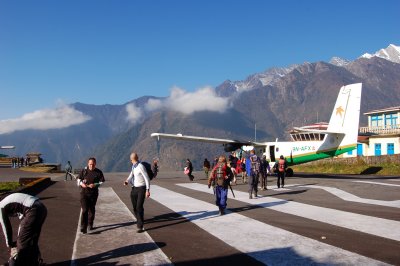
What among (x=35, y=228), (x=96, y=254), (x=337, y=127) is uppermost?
(x=337, y=127)

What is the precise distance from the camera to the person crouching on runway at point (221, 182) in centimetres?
1276

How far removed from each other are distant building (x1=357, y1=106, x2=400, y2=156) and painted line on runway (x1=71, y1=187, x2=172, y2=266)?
41.1m

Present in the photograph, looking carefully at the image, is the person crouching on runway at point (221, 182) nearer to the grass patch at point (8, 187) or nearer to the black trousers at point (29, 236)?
the black trousers at point (29, 236)

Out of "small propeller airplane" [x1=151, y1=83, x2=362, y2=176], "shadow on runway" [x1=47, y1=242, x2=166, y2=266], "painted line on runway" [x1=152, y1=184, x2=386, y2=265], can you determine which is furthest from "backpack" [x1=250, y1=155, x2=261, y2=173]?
"small propeller airplane" [x1=151, y1=83, x2=362, y2=176]

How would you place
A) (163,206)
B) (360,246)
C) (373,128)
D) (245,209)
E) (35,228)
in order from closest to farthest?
(35,228)
(360,246)
(245,209)
(163,206)
(373,128)

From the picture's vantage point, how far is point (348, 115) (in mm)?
29484

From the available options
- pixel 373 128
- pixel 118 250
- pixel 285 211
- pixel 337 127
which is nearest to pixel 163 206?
pixel 285 211

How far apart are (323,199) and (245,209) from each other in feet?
15.1

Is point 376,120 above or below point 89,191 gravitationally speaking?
above

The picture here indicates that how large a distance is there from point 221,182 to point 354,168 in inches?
1082

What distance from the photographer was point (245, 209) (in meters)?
13.8

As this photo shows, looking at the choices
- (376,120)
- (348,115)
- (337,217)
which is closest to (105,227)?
(337,217)

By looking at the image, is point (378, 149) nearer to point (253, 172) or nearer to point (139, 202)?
point (253, 172)

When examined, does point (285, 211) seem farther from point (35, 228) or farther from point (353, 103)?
point (353, 103)
